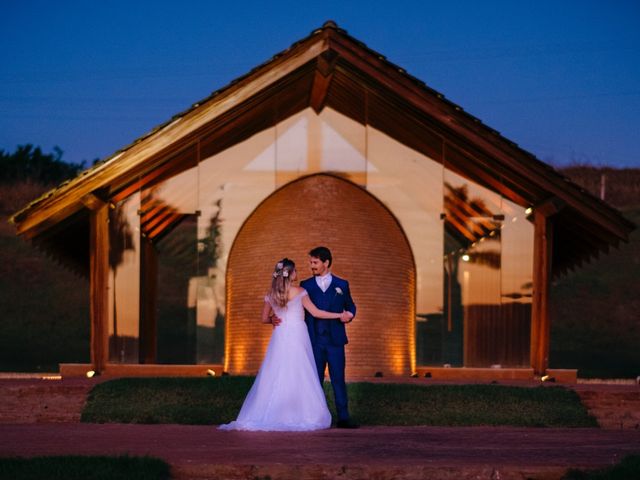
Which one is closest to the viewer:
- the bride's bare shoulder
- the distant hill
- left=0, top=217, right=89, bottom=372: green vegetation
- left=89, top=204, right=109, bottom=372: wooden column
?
the bride's bare shoulder

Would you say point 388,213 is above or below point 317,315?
above

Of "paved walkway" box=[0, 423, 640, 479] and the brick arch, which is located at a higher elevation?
the brick arch

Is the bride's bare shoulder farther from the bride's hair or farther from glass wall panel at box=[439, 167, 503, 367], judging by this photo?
glass wall panel at box=[439, 167, 503, 367]

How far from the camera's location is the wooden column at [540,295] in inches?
758

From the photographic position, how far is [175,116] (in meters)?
18.5

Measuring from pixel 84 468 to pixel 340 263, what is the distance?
10.1 metres

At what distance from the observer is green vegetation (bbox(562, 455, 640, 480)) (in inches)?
379

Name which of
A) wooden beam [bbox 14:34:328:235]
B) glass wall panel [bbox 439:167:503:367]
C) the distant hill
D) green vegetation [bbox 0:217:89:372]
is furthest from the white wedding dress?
the distant hill

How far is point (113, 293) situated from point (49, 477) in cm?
1069

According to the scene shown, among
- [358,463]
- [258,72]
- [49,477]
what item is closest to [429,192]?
[258,72]

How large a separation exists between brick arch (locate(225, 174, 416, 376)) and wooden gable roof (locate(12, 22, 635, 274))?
1.31 m

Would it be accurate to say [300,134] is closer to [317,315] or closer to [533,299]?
[533,299]

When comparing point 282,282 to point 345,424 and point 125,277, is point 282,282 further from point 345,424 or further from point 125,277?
point 125,277

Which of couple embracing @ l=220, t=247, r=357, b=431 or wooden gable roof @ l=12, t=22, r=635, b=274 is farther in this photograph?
wooden gable roof @ l=12, t=22, r=635, b=274
